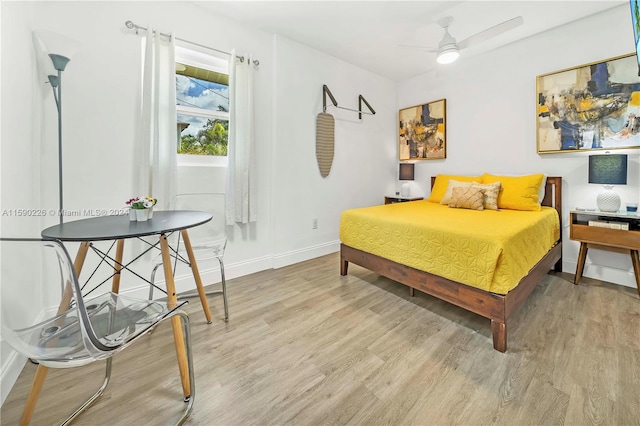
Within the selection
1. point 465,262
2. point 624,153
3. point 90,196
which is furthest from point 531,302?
point 90,196

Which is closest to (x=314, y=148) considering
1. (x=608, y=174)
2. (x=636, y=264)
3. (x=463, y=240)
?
(x=463, y=240)

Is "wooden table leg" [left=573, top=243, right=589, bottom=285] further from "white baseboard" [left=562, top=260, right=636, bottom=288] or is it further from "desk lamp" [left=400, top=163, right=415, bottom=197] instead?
"desk lamp" [left=400, top=163, right=415, bottom=197]

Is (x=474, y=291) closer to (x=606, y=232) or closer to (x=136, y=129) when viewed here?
(x=606, y=232)

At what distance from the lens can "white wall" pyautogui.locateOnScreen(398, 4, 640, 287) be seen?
2.47 m

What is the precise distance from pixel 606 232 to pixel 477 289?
5.44ft

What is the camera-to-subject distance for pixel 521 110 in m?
3.02

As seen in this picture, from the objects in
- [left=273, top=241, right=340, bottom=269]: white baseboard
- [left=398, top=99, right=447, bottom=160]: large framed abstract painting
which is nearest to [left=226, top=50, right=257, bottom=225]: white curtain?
[left=273, top=241, right=340, bottom=269]: white baseboard

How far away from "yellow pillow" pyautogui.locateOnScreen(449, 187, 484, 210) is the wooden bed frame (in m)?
0.73

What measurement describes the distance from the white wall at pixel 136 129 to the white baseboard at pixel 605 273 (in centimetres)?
238

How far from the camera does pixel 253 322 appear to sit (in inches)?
75.0

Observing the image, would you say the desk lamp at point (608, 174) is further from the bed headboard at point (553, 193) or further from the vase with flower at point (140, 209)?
the vase with flower at point (140, 209)

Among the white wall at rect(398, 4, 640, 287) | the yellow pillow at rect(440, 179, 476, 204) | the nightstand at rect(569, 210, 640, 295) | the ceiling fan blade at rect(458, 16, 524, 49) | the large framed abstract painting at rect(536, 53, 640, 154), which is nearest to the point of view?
the ceiling fan blade at rect(458, 16, 524, 49)

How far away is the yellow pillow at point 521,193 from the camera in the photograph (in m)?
2.65

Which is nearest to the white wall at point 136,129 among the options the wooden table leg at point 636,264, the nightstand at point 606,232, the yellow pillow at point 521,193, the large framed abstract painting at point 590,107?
the yellow pillow at point 521,193
